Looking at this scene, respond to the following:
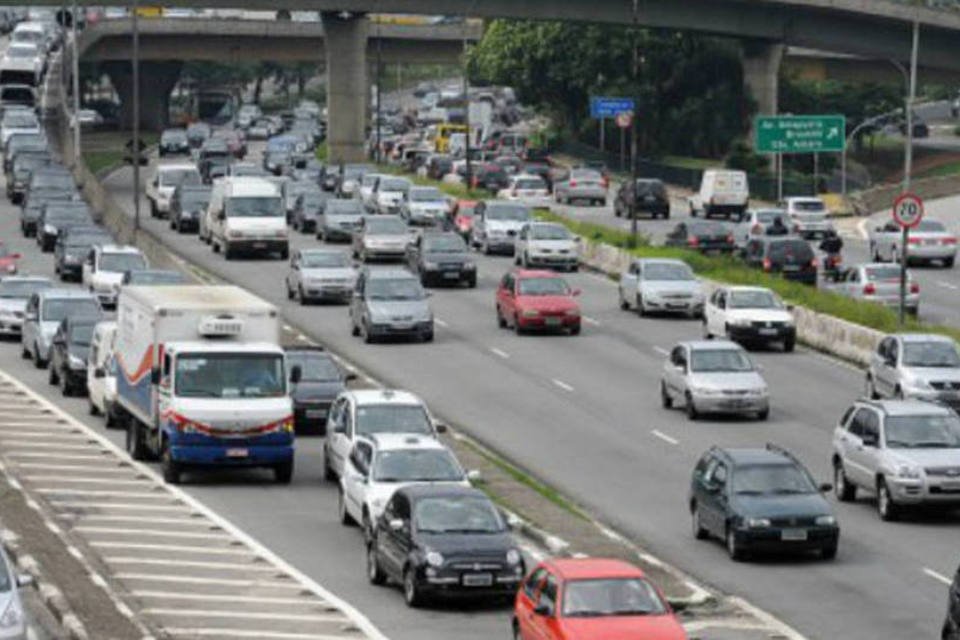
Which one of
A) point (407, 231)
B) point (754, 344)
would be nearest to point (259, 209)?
point (407, 231)

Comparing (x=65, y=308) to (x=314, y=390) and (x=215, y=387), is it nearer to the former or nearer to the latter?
(x=314, y=390)

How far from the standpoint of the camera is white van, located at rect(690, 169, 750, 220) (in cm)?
10856

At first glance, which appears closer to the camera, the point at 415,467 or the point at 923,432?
the point at 415,467

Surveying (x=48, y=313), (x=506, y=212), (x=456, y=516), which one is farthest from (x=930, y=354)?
(x=506, y=212)

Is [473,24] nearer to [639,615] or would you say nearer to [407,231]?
[407,231]

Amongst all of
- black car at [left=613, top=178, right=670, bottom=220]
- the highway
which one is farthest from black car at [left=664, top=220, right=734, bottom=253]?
black car at [left=613, top=178, right=670, bottom=220]

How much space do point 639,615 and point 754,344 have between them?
35.6m

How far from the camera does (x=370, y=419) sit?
43812 mm

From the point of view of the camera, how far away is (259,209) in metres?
85.1

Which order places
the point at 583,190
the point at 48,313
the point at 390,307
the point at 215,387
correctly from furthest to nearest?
the point at 583,190
the point at 390,307
the point at 48,313
the point at 215,387

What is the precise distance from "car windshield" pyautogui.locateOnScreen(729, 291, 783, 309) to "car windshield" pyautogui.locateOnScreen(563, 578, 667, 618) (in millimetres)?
34714

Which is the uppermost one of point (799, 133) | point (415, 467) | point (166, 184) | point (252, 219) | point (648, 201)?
point (799, 133)

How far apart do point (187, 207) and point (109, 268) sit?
2139cm

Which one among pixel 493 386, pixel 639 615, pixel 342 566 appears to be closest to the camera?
pixel 639 615
